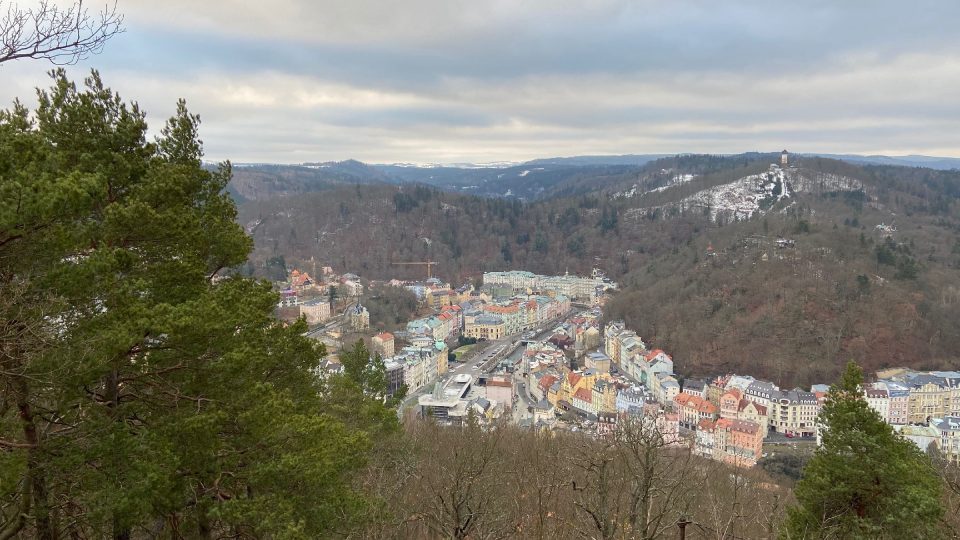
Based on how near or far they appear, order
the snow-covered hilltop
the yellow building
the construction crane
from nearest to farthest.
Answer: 1. the yellow building
2. the construction crane
3. the snow-covered hilltop

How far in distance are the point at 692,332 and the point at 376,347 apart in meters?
21.6

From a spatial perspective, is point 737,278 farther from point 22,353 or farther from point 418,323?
point 22,353

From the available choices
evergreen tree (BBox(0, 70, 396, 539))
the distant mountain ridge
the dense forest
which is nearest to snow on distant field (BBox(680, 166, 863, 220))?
the distant mountain ridge

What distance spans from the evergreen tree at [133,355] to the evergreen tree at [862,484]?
460cm

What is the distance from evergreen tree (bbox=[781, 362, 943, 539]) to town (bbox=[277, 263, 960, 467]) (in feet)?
28.6

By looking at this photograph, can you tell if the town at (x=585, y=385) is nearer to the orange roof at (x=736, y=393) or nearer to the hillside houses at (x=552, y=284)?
the orange roof at (x=736, y=393)

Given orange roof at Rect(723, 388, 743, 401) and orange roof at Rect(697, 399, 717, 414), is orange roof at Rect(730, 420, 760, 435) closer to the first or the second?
orange roof at Rect(697, 399, 717, 414)

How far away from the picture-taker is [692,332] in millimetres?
40969

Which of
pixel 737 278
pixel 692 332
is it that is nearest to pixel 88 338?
pixel 692 332

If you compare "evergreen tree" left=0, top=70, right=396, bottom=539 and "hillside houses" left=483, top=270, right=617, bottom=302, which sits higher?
"evergreen tree" left=0, top=70, right=396, bottom=539

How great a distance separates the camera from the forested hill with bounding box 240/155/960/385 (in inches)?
1496

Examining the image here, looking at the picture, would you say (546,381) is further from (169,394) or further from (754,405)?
(169,394)

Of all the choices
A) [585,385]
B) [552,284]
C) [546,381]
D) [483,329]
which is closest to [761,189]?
[552,284]

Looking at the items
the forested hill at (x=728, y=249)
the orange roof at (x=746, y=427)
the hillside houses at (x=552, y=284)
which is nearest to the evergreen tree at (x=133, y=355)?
the orange roof at (x=746, y=427)
